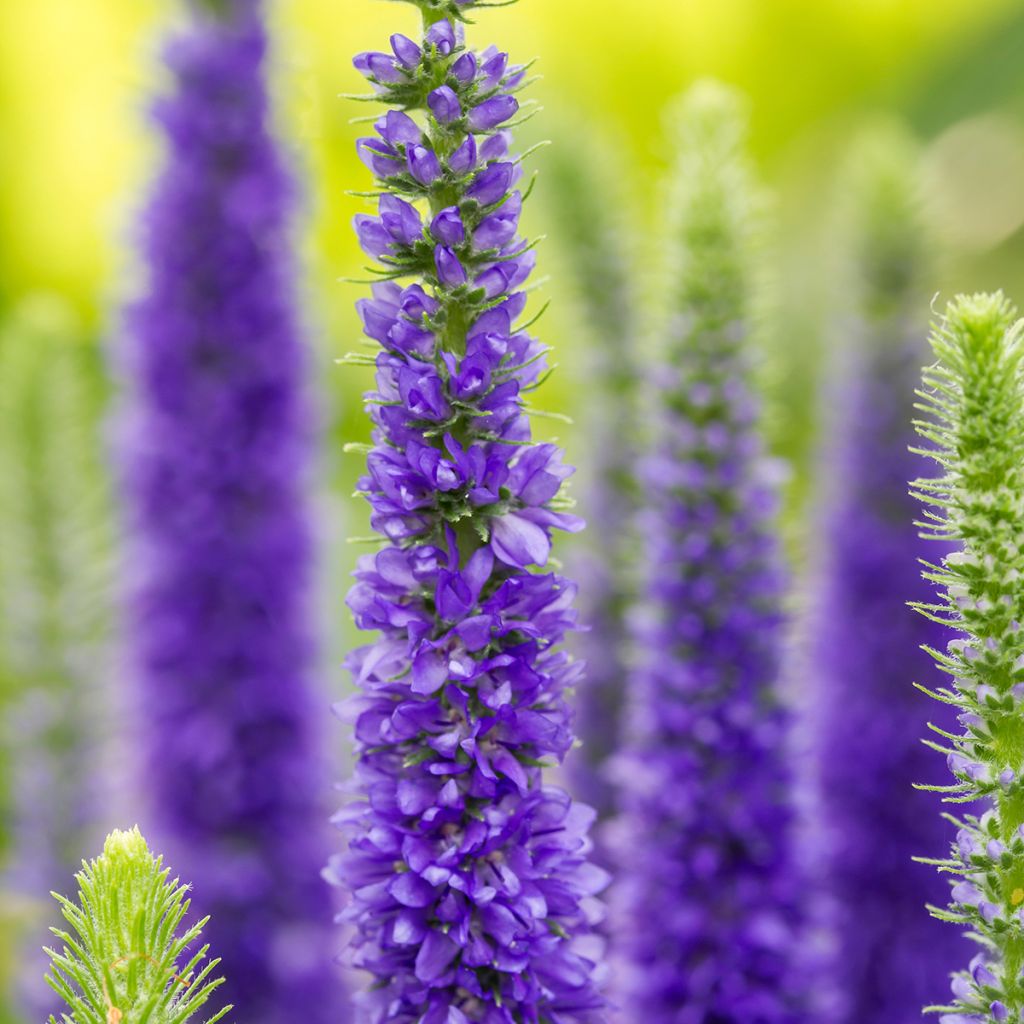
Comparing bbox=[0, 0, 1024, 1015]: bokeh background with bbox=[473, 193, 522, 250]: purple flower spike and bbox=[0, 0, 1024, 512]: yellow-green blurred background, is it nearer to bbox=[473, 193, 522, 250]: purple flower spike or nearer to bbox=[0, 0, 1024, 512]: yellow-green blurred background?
bbox=[0, 0, 1024, 512]: yellow-green blurred background

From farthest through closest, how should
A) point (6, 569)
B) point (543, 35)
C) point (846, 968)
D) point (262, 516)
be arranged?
point (543, 35) < point (262, 516) < point (6, 569) < point (846, 968)

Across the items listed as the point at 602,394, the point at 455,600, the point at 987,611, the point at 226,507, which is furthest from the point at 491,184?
the point at 226,507

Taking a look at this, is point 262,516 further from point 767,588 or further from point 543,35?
point 543,35

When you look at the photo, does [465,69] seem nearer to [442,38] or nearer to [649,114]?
[442,38]

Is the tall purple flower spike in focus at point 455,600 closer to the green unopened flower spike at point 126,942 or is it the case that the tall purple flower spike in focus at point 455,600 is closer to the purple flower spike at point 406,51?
the purple flower spike at point 406,51

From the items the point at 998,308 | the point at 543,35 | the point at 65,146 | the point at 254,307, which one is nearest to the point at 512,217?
the point at 998,308

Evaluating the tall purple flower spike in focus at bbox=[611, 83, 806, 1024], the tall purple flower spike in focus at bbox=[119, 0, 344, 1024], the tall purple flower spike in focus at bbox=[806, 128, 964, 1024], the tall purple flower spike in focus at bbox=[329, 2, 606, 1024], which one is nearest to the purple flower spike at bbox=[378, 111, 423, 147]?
the tall purple flower spike in focus at bbox=[329, 2, 606, 1024]

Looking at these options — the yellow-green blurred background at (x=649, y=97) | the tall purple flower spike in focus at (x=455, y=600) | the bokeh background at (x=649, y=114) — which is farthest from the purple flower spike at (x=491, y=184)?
the yellow-green blurred background at (x=649, y=97)
